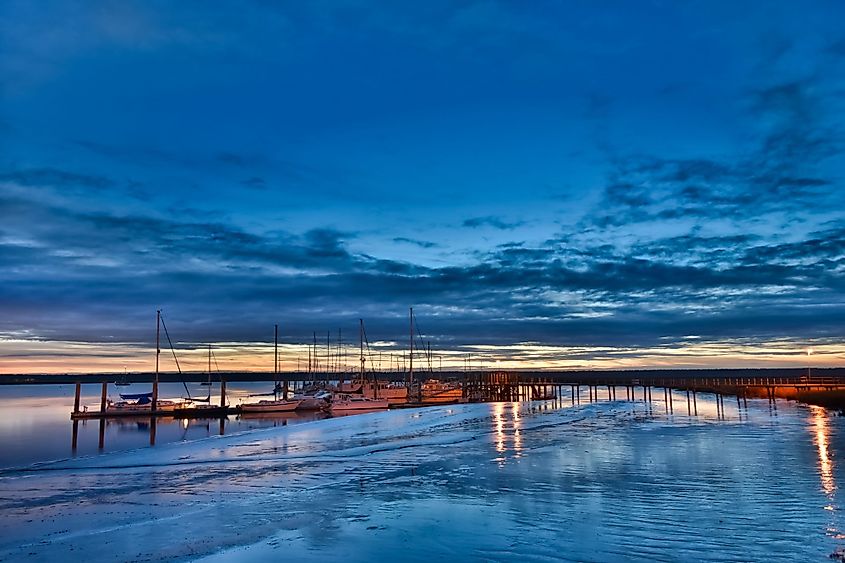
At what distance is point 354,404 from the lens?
76125 millimetres

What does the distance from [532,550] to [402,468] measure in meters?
13.5

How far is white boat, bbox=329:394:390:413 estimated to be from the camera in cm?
7425

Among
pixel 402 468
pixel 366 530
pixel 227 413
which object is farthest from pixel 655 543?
pixel 227 413

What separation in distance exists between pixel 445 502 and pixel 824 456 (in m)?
18.2

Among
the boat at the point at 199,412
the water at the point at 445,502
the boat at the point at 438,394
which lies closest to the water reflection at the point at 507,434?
the water at the point at 445,502

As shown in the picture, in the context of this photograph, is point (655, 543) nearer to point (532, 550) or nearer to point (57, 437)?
point (532, 550)

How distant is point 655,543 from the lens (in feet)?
44.6

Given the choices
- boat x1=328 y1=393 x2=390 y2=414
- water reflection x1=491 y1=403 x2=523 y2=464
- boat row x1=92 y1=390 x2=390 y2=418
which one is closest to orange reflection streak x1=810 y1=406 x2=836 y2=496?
water reflection x1=491 y1=403 x2=523 y2=464

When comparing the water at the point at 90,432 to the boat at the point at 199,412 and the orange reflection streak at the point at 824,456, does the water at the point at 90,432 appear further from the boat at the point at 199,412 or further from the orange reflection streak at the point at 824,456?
the orange reflection streak at the point at 824,456

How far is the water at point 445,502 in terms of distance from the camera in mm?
13844

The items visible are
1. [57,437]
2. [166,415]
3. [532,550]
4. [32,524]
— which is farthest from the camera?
[166,415]

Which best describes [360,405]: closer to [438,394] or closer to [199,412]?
[199,412]

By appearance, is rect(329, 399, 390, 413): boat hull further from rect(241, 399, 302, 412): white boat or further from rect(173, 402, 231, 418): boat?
rect(173, 402, 231, 418): boat

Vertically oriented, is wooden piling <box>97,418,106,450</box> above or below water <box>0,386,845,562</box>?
below
